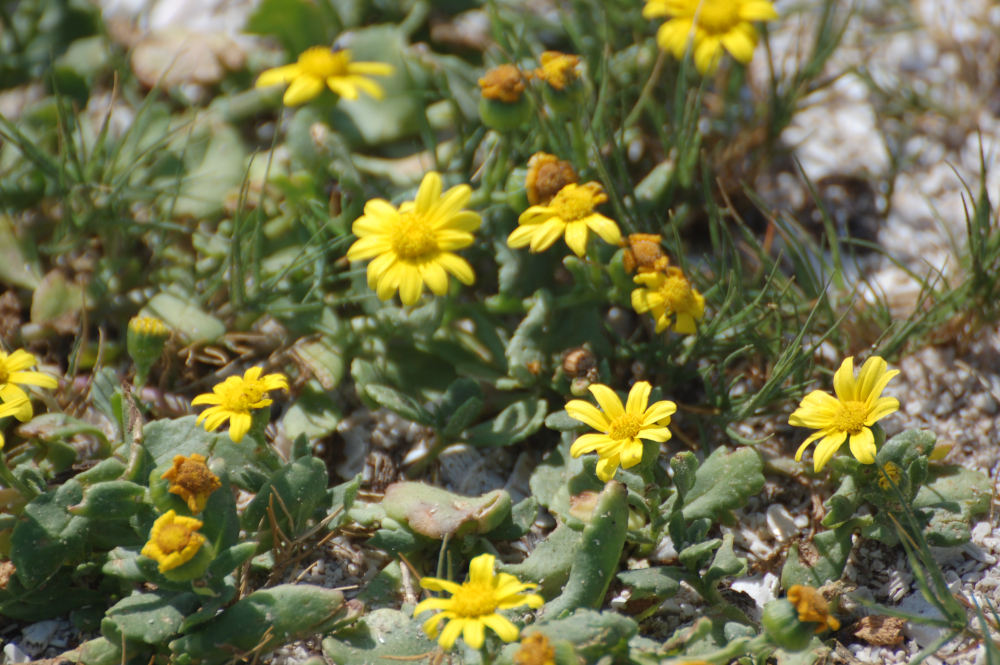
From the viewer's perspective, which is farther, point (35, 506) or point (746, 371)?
point (746, 371)

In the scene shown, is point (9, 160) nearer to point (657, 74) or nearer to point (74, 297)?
point (74, 297)

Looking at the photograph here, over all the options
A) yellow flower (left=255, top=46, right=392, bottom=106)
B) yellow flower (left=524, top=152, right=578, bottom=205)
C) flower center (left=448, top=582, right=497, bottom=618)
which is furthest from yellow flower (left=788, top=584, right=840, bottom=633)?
yellow flower (left=255, top=46, right=392, bottom=106)

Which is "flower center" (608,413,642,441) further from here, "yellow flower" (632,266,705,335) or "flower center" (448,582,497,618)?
"flower center" (448,582,497,618)

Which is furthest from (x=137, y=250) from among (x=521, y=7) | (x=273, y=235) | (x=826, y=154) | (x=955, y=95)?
(x=955, y=95)

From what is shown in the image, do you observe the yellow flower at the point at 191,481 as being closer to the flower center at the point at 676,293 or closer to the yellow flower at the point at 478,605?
the yellow flower at the point at 478,605

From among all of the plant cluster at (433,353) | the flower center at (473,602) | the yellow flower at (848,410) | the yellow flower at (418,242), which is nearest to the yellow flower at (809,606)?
the plant cluster at (433,353)

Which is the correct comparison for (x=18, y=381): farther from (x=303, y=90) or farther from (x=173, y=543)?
(x=303, y=90)
